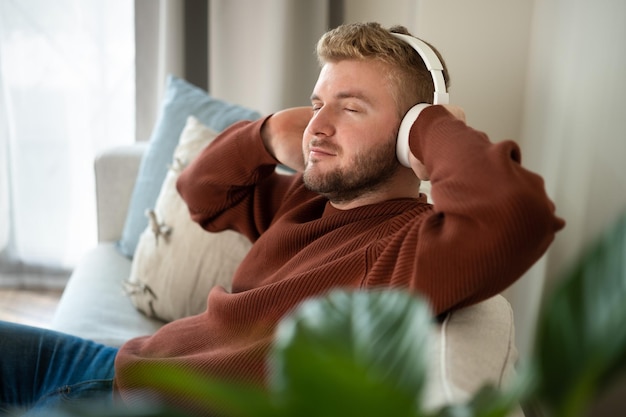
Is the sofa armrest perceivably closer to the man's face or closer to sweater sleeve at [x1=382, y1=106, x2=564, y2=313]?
the man's face

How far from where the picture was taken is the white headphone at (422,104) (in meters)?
1.19

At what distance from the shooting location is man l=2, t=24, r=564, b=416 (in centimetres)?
92

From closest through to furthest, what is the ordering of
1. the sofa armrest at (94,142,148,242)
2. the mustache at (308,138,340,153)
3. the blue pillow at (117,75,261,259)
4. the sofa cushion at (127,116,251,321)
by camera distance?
the mustache at (308,138,340,153) < the sofa cushion at (127,116,251,321) < the blue pillow at (117,75,261,259) < the sofa armrest at (94,142,148,242)

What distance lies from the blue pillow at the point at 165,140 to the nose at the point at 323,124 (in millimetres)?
696

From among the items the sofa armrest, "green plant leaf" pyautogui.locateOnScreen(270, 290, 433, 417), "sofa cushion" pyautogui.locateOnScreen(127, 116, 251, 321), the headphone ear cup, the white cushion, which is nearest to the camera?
"green plant leaf" pyautogui.locateOnScreen(270, 290, 433, 417)

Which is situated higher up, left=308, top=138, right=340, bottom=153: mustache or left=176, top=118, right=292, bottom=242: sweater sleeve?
left=308, top=138, right=340, bottom=153: mustache

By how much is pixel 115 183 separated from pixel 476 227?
1.53 meters

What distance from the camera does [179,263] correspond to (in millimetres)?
1748

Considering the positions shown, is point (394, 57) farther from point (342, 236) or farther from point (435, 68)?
point (342, 236)

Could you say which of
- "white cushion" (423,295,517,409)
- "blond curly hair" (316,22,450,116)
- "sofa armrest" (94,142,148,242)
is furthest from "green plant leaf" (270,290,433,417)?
"sofa armrest" (94,142,148,242)

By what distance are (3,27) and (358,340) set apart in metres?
2.77

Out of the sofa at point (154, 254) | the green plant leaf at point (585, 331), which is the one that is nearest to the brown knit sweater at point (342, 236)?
the sofa at point (154, 254)

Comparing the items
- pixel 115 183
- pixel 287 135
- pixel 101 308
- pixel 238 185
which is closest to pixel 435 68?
pixel 287 135

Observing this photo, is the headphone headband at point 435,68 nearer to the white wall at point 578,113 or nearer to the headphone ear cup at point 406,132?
the headphone ear cup at point 406,132
